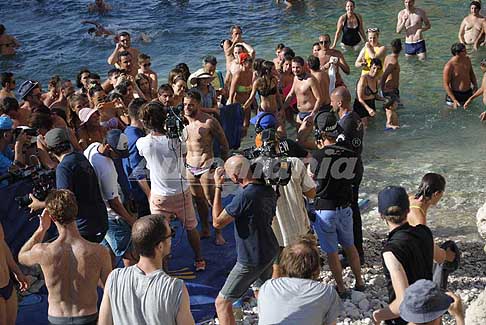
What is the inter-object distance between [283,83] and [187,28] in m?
9.27

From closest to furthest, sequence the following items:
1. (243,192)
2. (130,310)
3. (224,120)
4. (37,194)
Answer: (130,310) → (243,192) → (37,194) → (224,120)

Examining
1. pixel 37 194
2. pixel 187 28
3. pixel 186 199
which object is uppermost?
pixel 37 194

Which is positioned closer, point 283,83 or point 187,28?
point 283,83

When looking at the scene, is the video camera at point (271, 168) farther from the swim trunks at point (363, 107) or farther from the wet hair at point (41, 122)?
the swim trunks at point (363, 107)

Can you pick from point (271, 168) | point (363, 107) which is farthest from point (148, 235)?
point (363, 107)

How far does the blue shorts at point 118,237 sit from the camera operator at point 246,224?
131cm

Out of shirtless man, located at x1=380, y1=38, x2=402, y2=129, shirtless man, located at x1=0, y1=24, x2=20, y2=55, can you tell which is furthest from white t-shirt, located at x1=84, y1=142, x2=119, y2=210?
shirtless man, located at x1=0, y1=24, x2=20, y2=55

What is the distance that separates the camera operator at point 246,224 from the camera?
547 centimetres

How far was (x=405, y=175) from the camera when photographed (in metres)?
9.75

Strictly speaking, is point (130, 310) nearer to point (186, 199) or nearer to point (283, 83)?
point (186, 199)

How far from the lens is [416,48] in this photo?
1446 cm

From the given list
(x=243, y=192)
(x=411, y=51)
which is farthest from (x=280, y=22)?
(x=243, y=192)

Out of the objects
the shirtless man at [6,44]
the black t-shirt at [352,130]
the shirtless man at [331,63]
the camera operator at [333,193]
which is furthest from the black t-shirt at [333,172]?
the shirtless man at [6,44]

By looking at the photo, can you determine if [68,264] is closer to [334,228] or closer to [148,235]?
[148,235]
